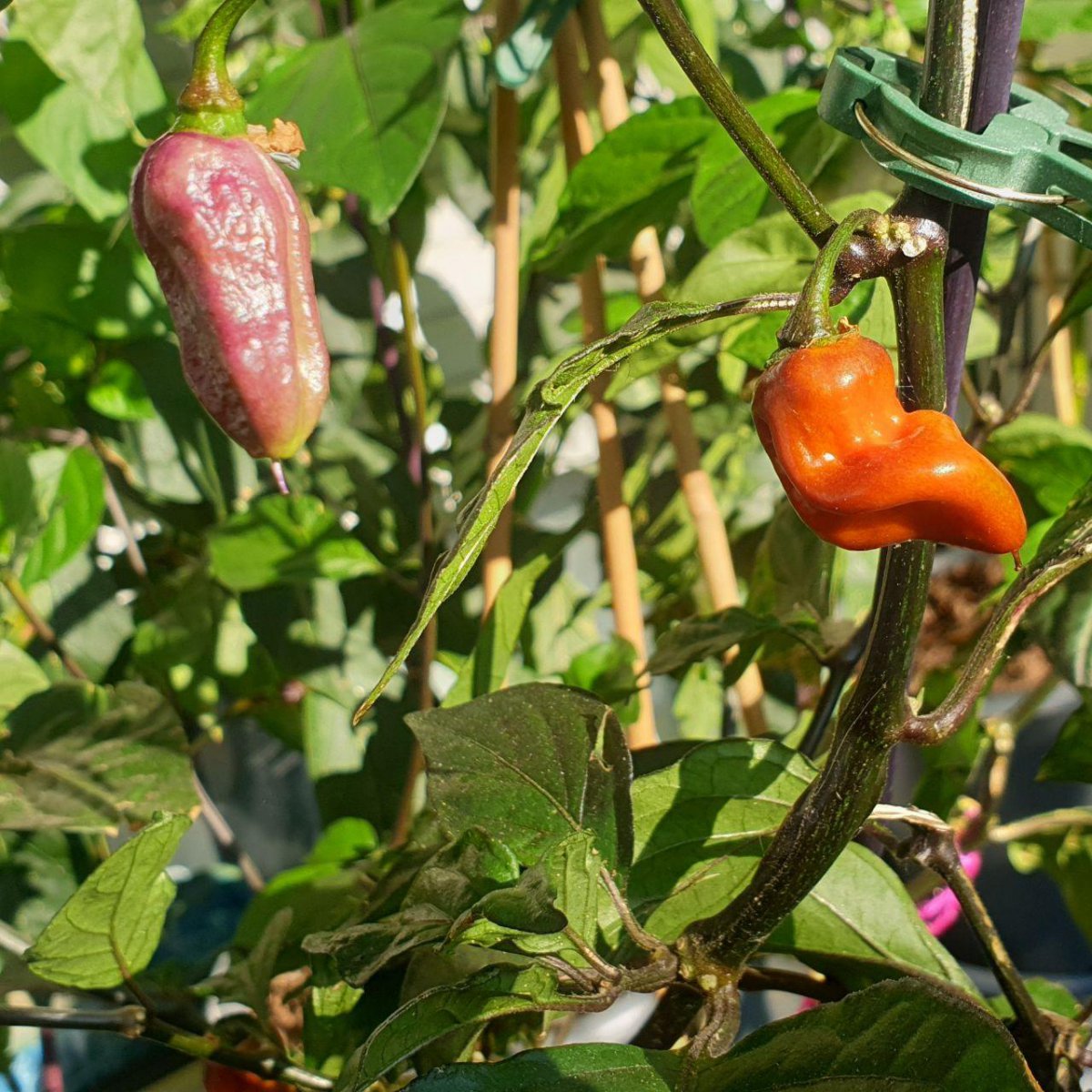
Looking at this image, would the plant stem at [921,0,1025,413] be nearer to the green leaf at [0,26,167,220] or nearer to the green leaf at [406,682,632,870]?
the green leaf at [406,682,632,870]

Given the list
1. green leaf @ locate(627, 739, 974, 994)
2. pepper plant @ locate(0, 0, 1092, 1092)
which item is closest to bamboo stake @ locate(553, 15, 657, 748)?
pepper plant @ locate(0, 0, 1092, 1092)

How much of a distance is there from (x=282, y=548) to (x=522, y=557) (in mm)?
147

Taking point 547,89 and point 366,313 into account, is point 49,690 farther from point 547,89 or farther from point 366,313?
point 547,89

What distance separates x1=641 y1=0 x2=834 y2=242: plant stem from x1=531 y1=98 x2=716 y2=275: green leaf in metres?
0.21

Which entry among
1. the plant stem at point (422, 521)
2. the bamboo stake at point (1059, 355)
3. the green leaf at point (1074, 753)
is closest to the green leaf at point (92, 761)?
the plant stem at point (422, 521)

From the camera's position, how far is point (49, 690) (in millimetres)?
497

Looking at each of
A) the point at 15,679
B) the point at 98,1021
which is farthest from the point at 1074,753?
the point at 15,679

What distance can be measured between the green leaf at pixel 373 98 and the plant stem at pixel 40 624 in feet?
0.92

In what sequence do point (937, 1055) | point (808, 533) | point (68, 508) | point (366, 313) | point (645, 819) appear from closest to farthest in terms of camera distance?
point (937, 1055)
point (645, 819)
point (808, 533)
point (68, 508)
point (366, 313)

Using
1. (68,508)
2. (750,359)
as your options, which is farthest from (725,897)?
(68,508)

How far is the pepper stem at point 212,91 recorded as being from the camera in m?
0.25

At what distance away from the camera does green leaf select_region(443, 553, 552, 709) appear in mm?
423

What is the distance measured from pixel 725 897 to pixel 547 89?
478 millimetres

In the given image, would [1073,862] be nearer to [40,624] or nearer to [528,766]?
[528,766]
